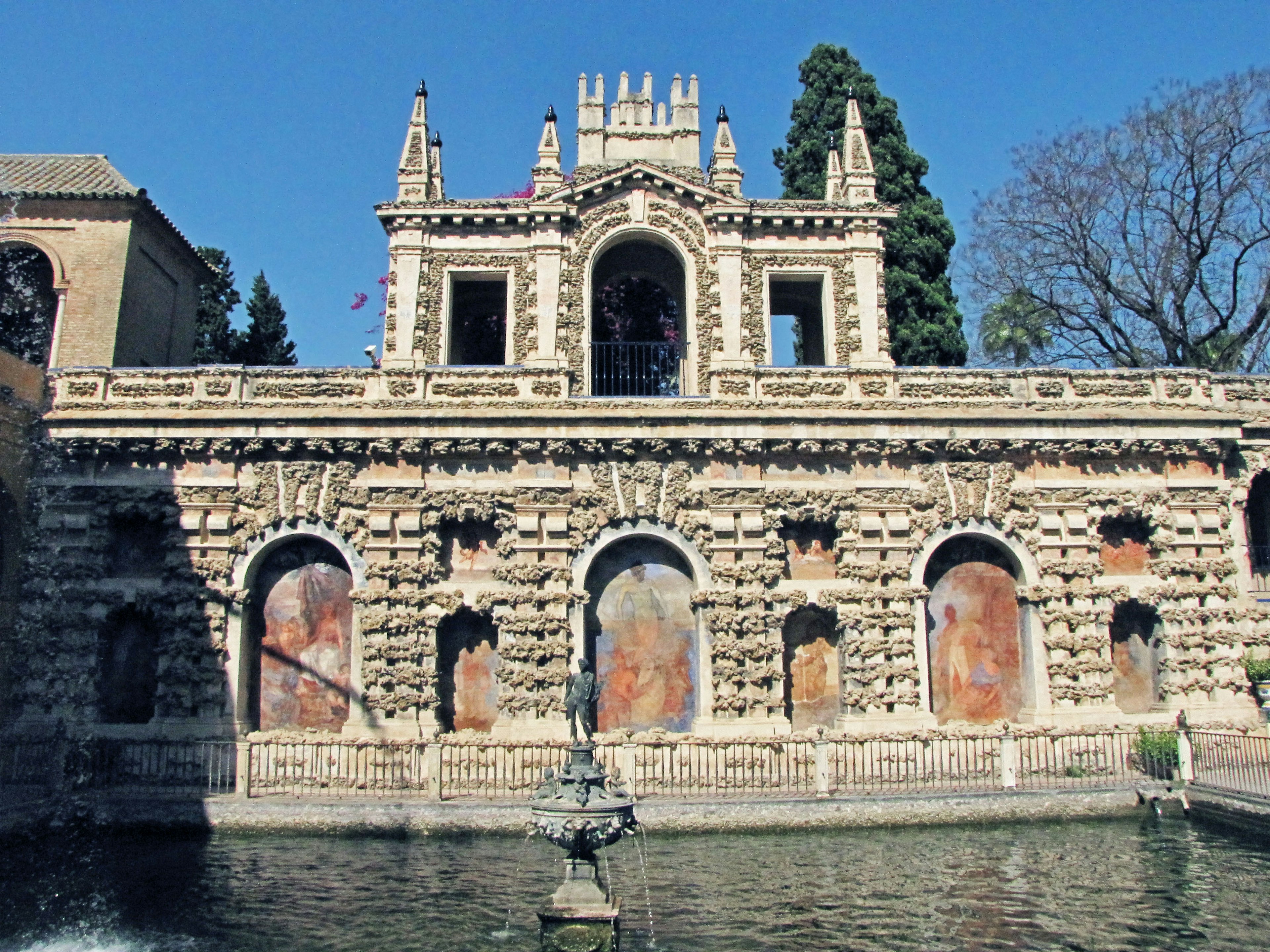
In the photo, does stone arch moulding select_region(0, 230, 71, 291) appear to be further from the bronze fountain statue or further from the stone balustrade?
the bronze fountain statue

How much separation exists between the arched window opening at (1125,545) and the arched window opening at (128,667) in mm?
20934

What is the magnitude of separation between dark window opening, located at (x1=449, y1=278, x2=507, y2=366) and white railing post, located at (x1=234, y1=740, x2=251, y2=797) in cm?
1046

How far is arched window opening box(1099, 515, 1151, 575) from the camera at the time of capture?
2239cm

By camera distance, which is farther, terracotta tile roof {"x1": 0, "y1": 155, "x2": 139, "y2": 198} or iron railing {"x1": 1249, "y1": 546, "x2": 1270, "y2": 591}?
terracotta tile roof {"x1": 0, "y1": 155, "x2": 139, "y2": 198}

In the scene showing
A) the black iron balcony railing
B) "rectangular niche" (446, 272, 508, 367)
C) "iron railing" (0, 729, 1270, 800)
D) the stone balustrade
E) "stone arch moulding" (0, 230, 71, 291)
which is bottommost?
"iron railing" (0, 729, 1270, 800)

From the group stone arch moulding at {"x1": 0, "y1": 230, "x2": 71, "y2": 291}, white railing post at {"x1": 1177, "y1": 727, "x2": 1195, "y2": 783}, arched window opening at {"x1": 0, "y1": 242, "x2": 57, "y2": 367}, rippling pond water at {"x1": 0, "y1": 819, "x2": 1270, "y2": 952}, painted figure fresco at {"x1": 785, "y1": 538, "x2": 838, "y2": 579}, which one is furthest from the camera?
arched window opening at {"x1": 0, "y1": 242, "x2": 57, "y2": 367}

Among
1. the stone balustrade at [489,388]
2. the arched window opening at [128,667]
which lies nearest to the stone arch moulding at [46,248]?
the stone balustrade at [489,388]

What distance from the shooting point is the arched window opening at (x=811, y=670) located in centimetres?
2147

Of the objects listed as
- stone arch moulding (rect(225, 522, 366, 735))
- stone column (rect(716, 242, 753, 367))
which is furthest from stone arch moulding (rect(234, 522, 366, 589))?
stone column (rect(716, 242, 753, 367))

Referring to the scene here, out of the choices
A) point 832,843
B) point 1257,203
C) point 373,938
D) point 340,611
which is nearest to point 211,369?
point 340,611

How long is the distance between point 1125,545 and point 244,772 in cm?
1898

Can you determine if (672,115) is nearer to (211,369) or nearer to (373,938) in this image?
(211,369)

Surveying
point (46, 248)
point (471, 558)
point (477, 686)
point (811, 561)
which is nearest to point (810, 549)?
point (811, 561)

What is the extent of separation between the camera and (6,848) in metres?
15.3
